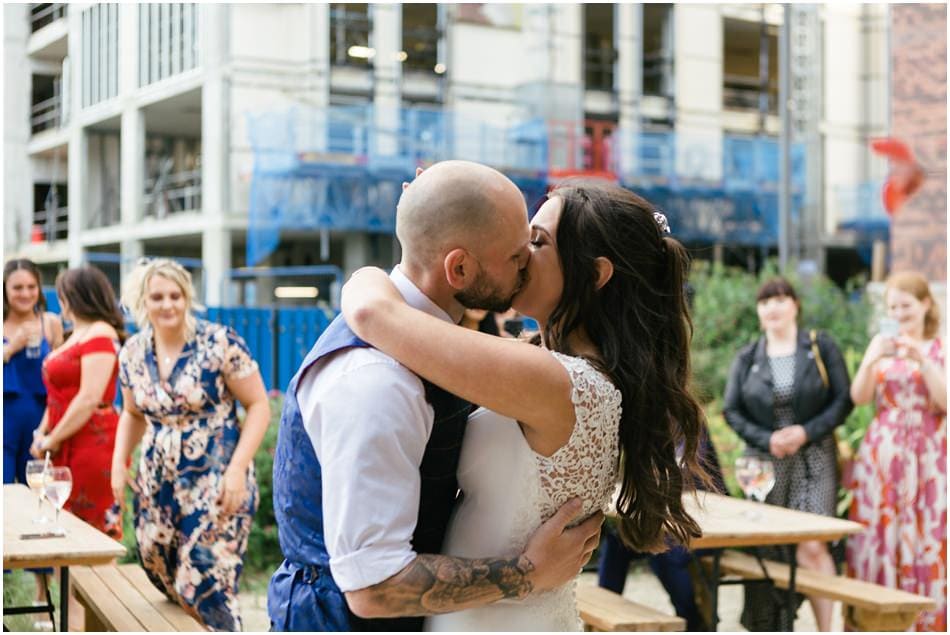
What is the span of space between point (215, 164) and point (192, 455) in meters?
10.9

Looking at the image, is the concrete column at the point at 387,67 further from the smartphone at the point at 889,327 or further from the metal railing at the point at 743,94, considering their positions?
the smartphone at the point at 889,327

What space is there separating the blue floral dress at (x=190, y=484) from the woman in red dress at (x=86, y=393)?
1.05 metres

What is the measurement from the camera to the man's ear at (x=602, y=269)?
2.00 metres

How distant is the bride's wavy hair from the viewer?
2.01 meters

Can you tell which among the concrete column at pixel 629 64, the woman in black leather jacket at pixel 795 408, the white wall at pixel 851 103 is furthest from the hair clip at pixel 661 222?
the white wall at pixel 851 103

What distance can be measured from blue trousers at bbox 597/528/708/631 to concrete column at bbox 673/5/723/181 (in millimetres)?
18756

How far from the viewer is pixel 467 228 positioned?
178 centimetres

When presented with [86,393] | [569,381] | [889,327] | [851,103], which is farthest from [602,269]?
[851,103]

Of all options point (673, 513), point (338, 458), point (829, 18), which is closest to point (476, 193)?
point (338, 458)

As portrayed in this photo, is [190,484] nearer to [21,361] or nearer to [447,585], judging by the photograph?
[21,361]

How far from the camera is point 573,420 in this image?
6.17 ft

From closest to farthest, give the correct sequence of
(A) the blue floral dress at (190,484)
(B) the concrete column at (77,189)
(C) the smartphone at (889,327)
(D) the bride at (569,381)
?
(D) the bride at (569,381), (A) the blue floral dress at (190,484), (C) the smartphone at (889,327), (B) the concrete column at (77,189)

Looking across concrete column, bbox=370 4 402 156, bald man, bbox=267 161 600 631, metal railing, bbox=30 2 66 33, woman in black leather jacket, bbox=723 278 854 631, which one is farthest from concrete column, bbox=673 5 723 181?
bald man, bbox=267 161 600 631

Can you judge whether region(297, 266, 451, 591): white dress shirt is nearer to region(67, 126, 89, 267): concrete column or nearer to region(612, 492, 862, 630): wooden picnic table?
region(612, 492, 862, 630): wooden picnic table
